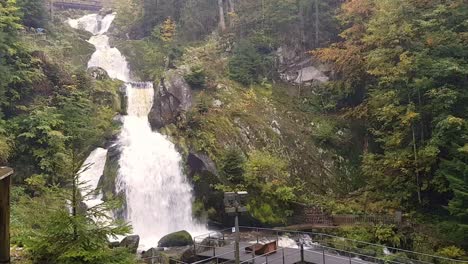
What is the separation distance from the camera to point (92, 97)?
24344 mm

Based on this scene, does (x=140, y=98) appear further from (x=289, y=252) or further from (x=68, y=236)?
(x=68, y=236)

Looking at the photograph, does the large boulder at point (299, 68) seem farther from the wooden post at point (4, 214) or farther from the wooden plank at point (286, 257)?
the wooden post at point (4, 214)

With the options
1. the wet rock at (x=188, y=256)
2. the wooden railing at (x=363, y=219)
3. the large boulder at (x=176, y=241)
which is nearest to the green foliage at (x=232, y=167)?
the large boulder at (x=176, y=241)

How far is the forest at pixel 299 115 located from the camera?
18031mm

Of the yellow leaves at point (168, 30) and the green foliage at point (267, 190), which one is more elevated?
the yellow leaves at point (168, 30)

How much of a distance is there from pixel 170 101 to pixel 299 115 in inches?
322

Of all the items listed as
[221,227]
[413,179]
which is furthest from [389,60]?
[221,227]

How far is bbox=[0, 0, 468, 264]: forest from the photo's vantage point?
18.0 m

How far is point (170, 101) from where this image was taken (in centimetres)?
2484

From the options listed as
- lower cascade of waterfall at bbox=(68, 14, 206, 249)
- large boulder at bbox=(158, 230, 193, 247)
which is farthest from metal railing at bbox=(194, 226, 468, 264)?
lower cascade of waterfall at bbox=(68, 14, 206, 249)

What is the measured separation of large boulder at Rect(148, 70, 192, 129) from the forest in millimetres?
179

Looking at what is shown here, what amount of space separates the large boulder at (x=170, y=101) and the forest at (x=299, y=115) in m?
0.18

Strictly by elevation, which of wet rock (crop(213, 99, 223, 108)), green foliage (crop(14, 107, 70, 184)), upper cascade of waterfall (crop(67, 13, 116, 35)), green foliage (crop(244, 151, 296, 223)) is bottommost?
green foliage (crop(244, 151, 296, 223))

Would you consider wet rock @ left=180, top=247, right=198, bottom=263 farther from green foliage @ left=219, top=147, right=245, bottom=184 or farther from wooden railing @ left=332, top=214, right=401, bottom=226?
wooden railing @ left=332, top=214, right=401, bottom=226
